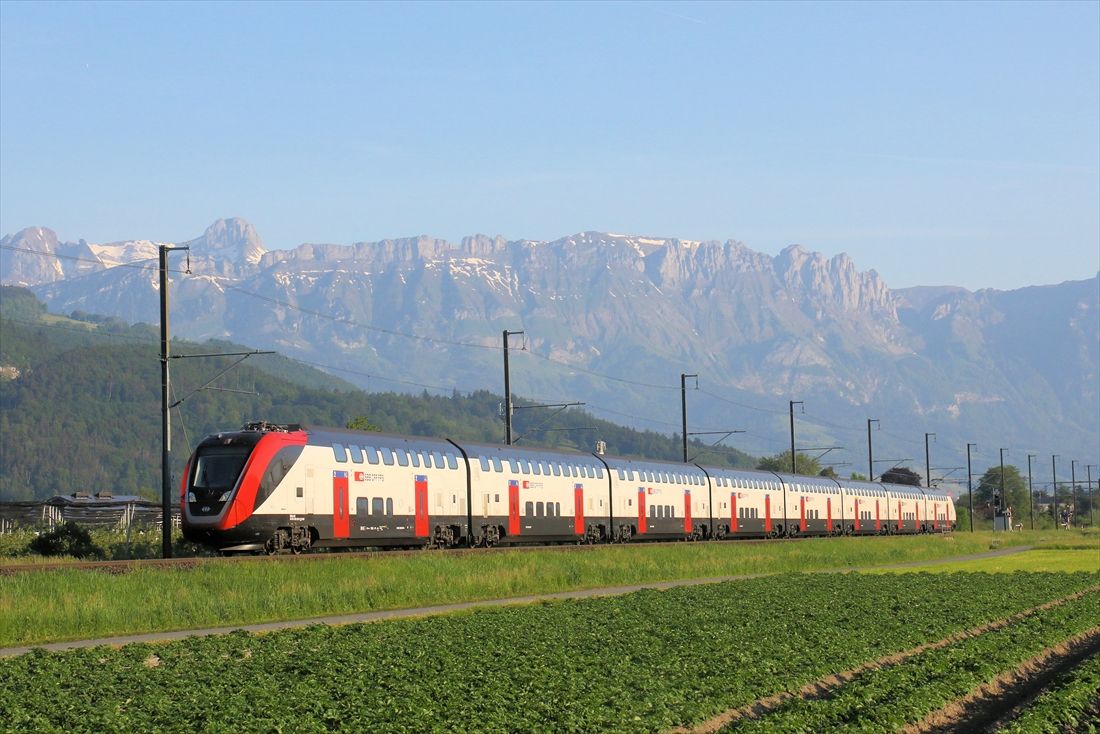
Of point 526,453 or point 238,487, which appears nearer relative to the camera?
point 238,487

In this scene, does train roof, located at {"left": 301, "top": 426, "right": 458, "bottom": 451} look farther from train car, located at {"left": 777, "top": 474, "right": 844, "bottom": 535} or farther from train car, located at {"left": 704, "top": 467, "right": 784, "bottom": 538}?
train car, located at {"left": 777, "top": 474, "right": 844, "bottom": 535}

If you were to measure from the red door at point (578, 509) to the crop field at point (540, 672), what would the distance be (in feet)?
85.0

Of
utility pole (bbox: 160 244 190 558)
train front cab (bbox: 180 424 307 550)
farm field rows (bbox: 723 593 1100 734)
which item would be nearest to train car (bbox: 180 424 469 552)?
train front cab (bbox: 180 424 307 550)

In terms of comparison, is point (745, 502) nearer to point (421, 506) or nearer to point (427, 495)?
point (427, 495)

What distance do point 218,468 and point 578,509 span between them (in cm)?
2402

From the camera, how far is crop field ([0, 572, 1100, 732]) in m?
20.4

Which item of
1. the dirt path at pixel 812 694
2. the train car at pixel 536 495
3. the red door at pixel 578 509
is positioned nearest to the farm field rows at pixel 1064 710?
the dirt path at pixel 812 694

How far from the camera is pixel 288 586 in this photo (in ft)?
126

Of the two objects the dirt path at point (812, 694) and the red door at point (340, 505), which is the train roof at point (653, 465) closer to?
the red door at point (340, 505)

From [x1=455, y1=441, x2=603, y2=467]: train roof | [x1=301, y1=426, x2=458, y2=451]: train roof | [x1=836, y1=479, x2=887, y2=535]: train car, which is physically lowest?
[x1=836, y1=479, x2=887, y2=535]: train car

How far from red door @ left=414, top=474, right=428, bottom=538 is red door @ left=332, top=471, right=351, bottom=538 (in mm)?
4478

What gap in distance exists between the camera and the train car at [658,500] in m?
71.4

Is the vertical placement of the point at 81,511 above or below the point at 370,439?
below

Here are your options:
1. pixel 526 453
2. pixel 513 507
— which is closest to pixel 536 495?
pixel 526 453
